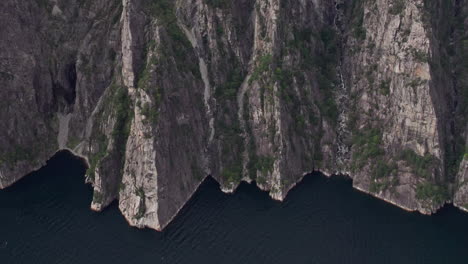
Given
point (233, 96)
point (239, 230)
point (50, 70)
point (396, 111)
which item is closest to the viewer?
point (239, 230)

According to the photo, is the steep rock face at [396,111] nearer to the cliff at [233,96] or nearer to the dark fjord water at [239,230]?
the cliff at [233,96]

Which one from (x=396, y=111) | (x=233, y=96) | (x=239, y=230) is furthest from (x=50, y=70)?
(x=396, y=111)

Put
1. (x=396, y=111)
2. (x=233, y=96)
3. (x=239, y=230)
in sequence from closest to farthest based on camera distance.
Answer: (x=239, y=230) → (x=396, y=111) → (x=233, y=96)

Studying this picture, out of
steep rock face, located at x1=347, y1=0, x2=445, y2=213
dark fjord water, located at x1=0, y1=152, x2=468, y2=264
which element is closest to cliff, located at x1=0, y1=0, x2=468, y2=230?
A: steep rock face, located at x1=347, y1=0, x2=445, y2=213

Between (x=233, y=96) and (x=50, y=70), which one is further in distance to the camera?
(x=50, y=70)

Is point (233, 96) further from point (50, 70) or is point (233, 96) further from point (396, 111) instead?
point (50, 70)

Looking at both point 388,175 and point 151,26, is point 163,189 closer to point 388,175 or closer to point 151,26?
point 151,26
